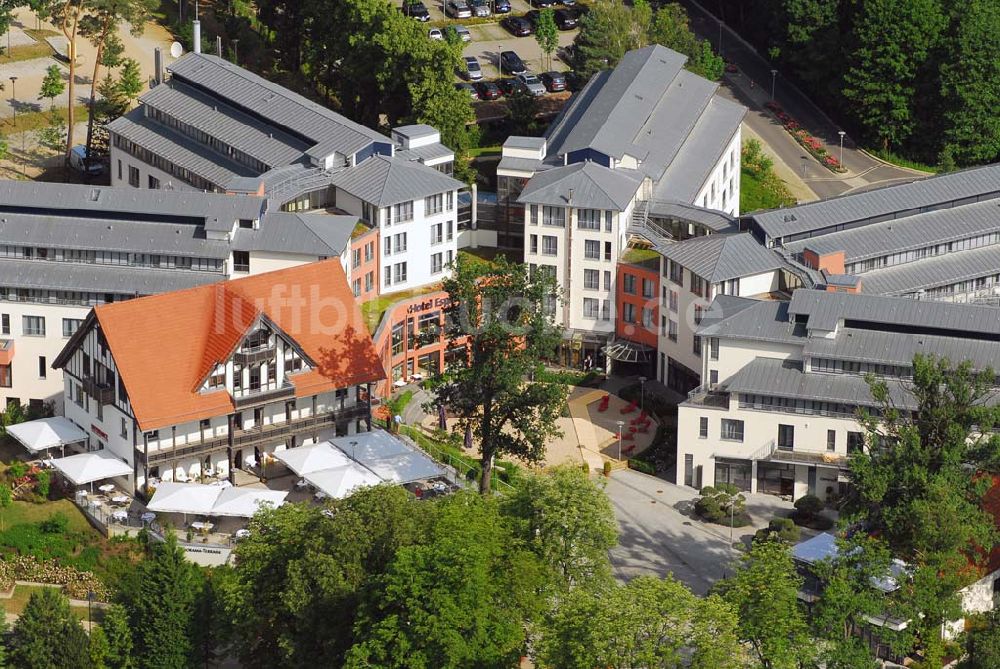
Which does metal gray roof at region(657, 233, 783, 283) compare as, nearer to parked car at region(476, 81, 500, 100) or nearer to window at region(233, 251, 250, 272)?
window at region(233, 251, 250, 272)

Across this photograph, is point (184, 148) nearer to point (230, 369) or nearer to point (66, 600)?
point (230, 369)

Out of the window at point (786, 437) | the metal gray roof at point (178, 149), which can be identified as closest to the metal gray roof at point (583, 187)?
the metal gray roof at point (178, 149)

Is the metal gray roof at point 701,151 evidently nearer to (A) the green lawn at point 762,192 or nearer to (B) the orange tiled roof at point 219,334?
(A) the green lawn at point 762,192

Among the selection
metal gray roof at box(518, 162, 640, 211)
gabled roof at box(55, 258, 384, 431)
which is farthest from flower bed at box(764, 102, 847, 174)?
gabled roof at box(55, 258, 384, 431)

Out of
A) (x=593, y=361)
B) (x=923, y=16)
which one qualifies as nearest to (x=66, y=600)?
(x=593, y=361)

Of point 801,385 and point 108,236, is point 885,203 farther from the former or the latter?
point 108,236

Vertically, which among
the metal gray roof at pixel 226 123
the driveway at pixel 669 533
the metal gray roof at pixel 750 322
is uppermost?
the metal gray roof at pixel 226 123

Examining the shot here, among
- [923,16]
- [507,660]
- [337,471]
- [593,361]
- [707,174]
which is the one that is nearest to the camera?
[507,660]
